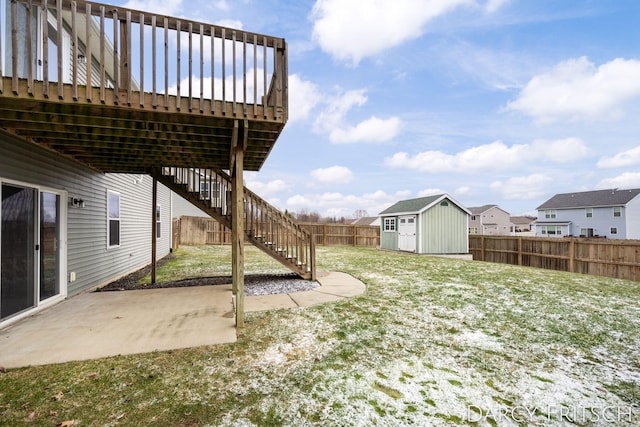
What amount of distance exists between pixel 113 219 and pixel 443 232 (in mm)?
14280

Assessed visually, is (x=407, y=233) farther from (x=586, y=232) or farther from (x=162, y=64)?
(x=586, y=232)

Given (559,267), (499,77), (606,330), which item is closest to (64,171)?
(606,330)

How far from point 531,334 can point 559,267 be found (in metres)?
10.2

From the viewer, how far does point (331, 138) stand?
79.5ft

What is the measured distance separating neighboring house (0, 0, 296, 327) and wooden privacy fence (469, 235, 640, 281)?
1220 centimetres

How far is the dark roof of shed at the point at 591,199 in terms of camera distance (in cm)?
2379

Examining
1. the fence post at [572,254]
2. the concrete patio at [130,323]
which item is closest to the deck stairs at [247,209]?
the concrete patio at [130,323]

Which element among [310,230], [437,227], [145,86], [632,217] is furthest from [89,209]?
[632,217]

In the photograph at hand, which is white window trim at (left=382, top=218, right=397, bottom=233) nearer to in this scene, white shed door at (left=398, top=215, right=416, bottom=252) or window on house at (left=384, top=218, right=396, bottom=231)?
window on house at (left=384, top=218, right=396, bottom=231)

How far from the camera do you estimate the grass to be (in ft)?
7.32

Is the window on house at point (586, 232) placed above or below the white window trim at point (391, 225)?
below

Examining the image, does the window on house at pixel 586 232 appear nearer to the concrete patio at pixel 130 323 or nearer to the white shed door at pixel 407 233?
the white shed door at pixel 407 233

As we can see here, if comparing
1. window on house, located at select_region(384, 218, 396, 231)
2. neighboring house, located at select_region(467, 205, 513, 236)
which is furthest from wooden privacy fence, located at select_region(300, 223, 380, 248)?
Answer: neighboring house, located at select_region(467, 205, 513, 236)

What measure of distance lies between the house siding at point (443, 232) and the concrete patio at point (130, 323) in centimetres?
1007
